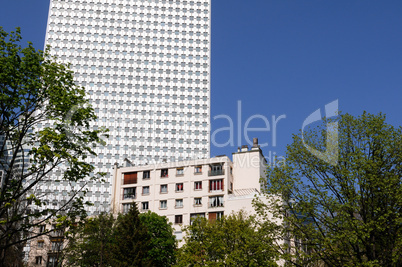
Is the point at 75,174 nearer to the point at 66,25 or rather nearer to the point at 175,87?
the point at 175,87

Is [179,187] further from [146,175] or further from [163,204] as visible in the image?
[146,175]

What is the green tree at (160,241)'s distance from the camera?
2515 inches

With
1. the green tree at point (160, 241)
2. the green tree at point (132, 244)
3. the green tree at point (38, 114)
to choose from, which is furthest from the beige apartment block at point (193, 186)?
the green tree at point (38, 114)

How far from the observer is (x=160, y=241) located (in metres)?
65.4

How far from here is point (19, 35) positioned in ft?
A: 84.9

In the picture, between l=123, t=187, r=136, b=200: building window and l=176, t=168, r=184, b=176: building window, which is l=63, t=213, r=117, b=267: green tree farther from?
l=176, t=168, r=184, b=176: building window

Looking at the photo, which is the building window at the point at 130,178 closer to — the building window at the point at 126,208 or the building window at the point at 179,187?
the building window at the point at 126,208

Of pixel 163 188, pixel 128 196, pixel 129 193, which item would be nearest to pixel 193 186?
pixel 163 188

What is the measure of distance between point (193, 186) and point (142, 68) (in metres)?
96.9

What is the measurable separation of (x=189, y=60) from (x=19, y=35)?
152062mm

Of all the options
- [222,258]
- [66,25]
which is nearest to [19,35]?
[222,258]

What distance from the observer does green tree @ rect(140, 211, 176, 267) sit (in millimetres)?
63875

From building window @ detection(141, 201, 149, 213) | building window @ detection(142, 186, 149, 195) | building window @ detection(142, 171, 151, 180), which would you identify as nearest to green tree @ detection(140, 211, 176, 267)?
building window @ detection(141, 201, 149, 213)

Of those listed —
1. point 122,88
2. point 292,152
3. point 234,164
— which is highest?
point 122,88
